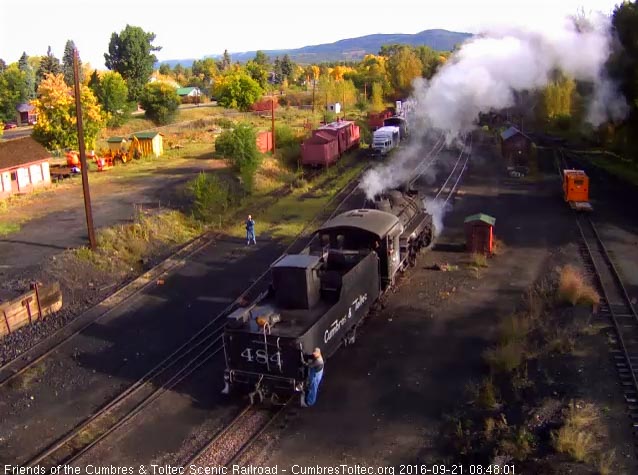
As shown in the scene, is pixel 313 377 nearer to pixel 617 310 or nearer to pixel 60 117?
pixel 617 310

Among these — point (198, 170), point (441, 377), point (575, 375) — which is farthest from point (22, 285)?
point (198, 170)

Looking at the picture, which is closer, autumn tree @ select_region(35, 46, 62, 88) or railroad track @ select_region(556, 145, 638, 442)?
railroad track @ select_region(556, 145, 638, 442)

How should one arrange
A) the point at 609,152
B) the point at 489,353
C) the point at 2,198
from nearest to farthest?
the point at 489,353 → the point at 2,198 → the point at 609,152

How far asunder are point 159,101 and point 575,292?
61497 millimetres

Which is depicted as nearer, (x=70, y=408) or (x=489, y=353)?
(x=70, y=408)

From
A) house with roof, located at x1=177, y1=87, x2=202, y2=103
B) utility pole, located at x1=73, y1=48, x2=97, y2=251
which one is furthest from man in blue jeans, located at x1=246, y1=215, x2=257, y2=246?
house with roof, located at x1=177, y1=87, x2=202, y2=103

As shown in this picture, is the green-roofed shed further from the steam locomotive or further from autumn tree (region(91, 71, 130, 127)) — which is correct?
the steam locomotive

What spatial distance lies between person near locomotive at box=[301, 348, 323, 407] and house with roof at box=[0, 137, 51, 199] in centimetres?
2704

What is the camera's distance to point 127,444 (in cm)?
1176

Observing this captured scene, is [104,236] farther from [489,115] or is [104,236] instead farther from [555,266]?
[489,115]

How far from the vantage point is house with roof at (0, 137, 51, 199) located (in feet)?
108

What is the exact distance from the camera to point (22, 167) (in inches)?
1339

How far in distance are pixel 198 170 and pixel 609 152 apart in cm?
3339

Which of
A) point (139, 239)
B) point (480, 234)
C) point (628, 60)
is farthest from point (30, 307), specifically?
point (628, 60)
